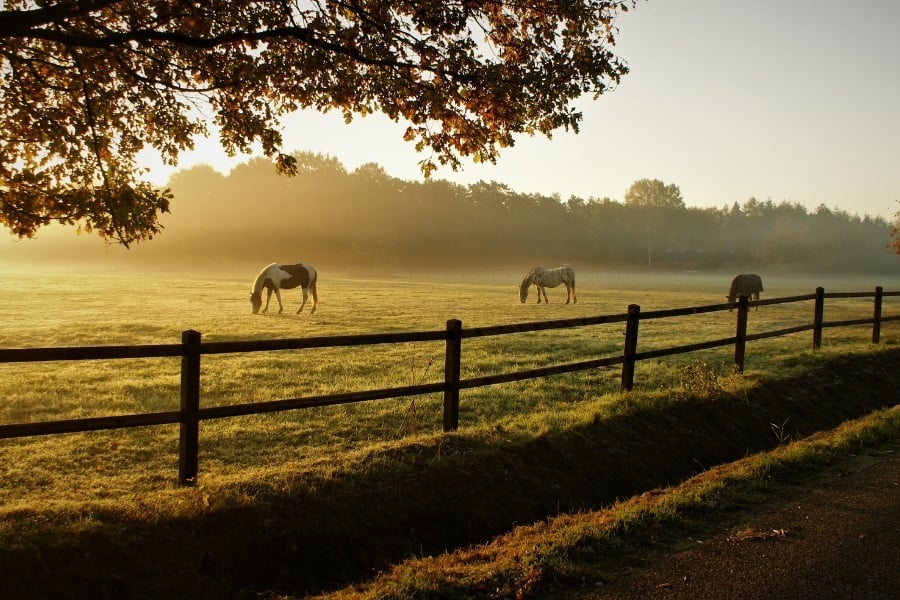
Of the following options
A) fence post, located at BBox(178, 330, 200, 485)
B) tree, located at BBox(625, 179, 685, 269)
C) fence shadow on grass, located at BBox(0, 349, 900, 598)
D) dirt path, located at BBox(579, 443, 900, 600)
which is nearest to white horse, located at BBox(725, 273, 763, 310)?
fence shadow on grass, located at BBox(0, 349, 900, 598)

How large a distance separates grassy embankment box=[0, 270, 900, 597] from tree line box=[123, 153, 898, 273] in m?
63.9

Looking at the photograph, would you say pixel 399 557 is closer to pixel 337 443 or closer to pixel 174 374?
pixel 337 443

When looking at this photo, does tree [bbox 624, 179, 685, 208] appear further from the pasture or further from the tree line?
the pasture

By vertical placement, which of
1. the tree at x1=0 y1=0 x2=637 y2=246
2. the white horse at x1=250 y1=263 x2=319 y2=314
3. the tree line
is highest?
the tree line

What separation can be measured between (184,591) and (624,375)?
618cm

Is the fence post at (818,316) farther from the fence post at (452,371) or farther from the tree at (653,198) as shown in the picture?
the tree at (653,198)

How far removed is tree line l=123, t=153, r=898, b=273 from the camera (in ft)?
275

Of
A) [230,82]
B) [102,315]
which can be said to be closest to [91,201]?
[230,82]

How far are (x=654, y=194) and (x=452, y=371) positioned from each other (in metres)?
130

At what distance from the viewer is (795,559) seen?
13.5 feet

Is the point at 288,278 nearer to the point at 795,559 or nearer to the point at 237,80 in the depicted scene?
the point at 237,80

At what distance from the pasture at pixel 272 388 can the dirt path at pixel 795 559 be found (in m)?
2.67

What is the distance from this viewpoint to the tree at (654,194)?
126m

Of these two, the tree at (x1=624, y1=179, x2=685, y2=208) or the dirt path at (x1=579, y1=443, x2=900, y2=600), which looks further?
the tree at (x1=624, y1=179, x2=685, y2=208)
